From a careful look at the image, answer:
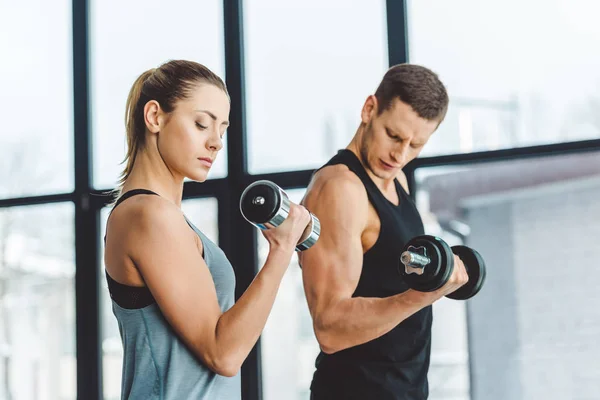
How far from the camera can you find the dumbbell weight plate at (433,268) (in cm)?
170

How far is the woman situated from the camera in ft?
4.28

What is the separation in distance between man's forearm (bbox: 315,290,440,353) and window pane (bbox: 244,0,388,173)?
1.30 m

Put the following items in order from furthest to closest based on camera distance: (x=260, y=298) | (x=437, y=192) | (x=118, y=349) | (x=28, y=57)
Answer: (x=28, y=57), (x=118, y=349), (x=437, y=192), (x=260, y=298)

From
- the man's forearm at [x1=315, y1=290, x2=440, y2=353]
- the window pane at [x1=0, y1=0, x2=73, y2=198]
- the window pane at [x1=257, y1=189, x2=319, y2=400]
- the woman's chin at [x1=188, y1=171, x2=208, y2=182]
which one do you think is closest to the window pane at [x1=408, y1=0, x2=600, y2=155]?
the window pane at [x1=257, y1=189, x2=319, y2=400]

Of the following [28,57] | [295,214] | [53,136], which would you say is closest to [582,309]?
[295,214]

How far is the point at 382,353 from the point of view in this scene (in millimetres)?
1909

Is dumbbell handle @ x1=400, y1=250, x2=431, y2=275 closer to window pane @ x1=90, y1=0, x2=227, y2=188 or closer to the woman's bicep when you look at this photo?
the woman's bicep

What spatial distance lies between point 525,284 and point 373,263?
102cm

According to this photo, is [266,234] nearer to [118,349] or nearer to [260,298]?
[260,298]

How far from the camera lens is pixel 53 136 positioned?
352cm

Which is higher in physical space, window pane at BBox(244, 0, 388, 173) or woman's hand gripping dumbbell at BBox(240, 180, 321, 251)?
window pane at BBox(244, 0, 388, 173)

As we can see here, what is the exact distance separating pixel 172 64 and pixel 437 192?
1.62 m

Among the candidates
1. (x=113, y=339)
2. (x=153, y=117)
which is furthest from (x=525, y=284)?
(x=153, y=117)

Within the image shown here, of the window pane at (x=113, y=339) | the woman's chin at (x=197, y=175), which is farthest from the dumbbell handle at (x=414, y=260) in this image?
the window pane at (x=113, y=339)
